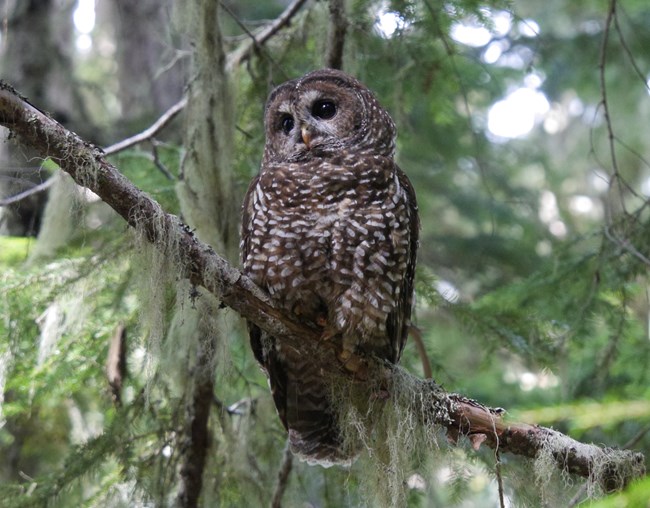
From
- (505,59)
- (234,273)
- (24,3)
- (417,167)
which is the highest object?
(505,59)

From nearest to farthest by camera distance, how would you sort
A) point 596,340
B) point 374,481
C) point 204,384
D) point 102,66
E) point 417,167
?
point 374,481 < point 204,384 < point 596,340 < point 417,167 < point 102,66

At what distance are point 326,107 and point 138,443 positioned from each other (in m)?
1.92

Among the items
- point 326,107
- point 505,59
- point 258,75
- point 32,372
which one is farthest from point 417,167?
point 32,372

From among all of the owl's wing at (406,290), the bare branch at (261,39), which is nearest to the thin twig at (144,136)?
the bare branch at (261,39)

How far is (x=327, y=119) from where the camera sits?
417cm

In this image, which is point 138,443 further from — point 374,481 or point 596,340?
point 596,340

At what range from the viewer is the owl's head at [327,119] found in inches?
160

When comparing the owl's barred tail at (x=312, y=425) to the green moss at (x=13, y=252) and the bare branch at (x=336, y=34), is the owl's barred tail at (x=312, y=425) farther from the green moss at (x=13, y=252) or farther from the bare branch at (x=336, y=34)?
the bare branch at (x=336, y=34)

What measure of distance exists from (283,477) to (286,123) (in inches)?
69.9

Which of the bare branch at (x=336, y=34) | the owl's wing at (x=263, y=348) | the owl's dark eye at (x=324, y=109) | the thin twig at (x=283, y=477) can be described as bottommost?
the thin twig at (x=283, y=477)

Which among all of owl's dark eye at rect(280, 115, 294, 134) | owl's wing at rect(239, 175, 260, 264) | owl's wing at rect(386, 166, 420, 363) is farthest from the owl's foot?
owl's dark eye at rect(280, 115, 294, 134)

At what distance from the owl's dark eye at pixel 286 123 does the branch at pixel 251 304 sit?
1.15 metres

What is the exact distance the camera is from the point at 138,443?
14.0 ft

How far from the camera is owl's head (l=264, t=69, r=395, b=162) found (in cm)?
405
